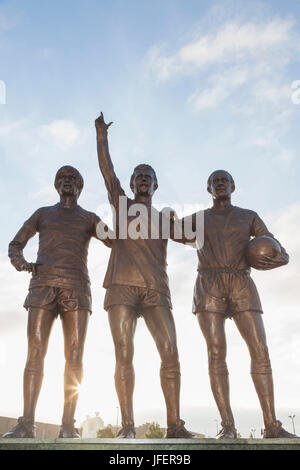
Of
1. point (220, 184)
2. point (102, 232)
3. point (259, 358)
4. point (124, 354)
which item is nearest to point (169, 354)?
point (124, 354)

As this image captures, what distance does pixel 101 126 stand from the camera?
262 inches

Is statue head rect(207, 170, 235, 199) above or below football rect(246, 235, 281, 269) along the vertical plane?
above

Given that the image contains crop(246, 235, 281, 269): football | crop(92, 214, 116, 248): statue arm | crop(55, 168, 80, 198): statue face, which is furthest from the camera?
crop(55, 168, 80, 198): statue face

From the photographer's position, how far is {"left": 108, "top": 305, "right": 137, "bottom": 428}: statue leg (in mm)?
5398

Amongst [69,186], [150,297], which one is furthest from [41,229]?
[150,297]

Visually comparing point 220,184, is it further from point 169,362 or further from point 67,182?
point 169,362

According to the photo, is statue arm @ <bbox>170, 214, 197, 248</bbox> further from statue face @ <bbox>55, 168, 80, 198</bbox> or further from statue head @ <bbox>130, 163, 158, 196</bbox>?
statue face @ <bbox>55, 168, 80, 198</bbox>

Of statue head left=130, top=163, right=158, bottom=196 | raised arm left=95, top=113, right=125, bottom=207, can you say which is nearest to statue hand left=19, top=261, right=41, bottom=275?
raised arm left=95, top=113, right=125, bottom=207

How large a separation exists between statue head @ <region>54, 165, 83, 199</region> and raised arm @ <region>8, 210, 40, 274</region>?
1.43ft

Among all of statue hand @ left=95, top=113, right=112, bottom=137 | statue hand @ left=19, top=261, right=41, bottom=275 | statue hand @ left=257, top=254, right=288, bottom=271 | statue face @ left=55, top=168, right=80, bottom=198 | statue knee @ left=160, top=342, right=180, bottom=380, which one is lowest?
statue knee @ left=160, top=342, right=180, bottom=380
